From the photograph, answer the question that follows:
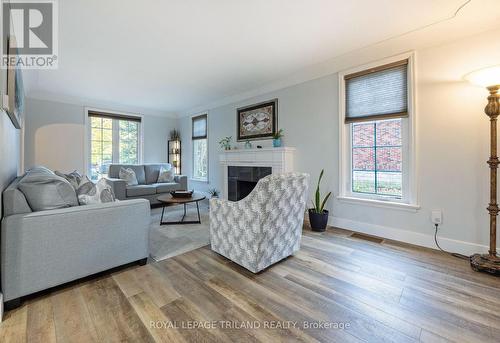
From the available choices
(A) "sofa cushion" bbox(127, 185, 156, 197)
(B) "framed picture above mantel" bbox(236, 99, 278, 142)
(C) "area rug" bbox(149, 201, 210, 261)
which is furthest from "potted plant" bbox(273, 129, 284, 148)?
(A) "sofa cushion" bbox(127, 185, 156, 197)

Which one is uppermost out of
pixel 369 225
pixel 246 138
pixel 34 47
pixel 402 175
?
pixel 34 47

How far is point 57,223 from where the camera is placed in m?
1.64

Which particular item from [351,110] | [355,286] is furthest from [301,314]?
[351,110]

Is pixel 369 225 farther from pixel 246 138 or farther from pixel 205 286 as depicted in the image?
pixel 246 138

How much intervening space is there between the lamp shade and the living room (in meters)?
0.02

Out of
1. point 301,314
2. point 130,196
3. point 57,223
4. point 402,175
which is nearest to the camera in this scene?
point 301,314

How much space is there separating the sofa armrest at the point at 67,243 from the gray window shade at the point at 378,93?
2.89m

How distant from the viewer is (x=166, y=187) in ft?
15.9

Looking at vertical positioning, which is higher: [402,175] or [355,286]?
[402,175]

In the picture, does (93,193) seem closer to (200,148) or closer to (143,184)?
(143,184)

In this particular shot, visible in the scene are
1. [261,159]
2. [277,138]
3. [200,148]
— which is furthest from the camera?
[200,148]

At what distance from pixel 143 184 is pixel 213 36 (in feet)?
12.1

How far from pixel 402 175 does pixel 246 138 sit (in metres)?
2.73

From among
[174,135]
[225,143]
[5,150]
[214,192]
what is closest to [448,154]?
[225,143]
